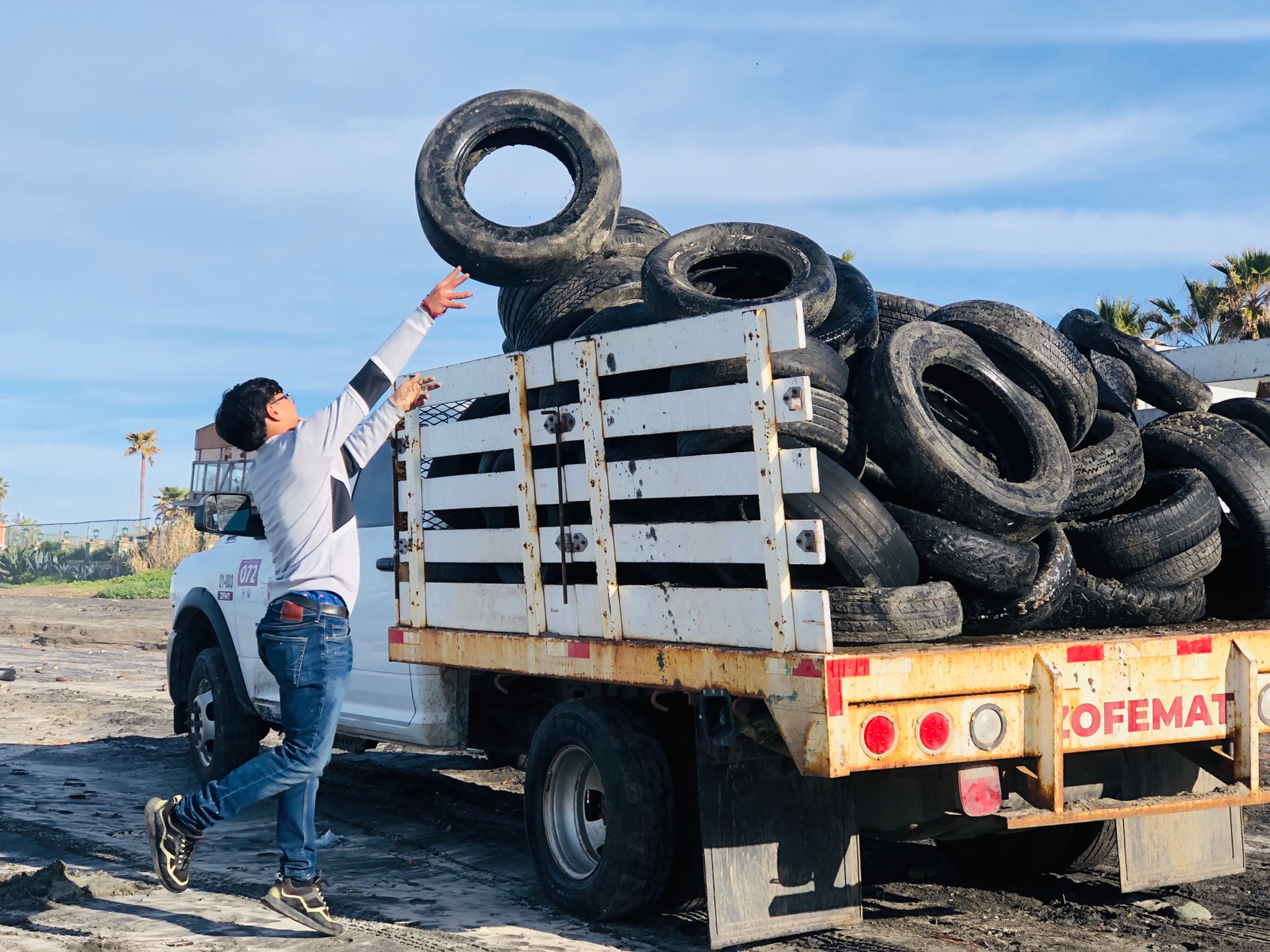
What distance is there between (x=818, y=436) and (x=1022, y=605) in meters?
0.94

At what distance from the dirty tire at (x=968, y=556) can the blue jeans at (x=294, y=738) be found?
2.09m

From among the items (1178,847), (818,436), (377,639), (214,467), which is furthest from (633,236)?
(214,467)

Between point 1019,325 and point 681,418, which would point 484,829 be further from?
point 1019,325

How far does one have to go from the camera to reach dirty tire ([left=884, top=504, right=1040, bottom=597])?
14.5 ft

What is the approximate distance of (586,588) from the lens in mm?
4730

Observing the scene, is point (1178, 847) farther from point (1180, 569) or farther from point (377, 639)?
point (377, 639)

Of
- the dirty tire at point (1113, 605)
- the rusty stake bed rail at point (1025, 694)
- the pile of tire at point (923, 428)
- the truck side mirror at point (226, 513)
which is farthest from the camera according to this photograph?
the truck side mirror at point (226, 513)

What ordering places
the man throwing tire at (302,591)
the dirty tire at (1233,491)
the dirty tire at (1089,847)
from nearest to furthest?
1. the man throwing tire at (302,591)
2. the dirty tire at (1233,491)
3. the dirty tire at (1089,847)

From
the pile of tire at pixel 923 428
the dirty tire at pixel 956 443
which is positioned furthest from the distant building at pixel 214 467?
the dirty tire at pixel 956 443

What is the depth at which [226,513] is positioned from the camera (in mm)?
6594

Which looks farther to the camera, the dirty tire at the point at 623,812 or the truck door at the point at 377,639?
the truck door at the point at 377,639

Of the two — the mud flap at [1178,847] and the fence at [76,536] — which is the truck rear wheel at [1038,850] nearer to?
the mud flap at [1178,847]

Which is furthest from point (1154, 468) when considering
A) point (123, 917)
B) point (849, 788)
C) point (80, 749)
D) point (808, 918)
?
point (80, 749)

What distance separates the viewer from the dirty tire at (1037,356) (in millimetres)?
5387
